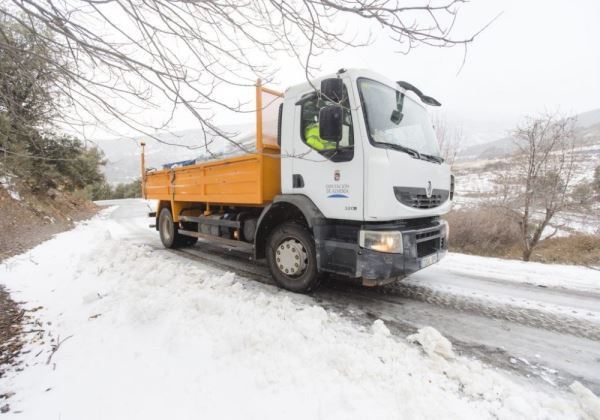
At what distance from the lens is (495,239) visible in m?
10.7

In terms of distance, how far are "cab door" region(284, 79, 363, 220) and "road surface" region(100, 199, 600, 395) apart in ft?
3.66

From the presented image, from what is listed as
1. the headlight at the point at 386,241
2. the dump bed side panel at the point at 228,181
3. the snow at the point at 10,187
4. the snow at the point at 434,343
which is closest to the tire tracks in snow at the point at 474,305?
the headlight at the point at 386,241

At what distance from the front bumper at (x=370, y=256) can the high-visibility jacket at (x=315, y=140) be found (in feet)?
3.02

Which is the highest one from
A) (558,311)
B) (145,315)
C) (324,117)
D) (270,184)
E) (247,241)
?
(324,117)

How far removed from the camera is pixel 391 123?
3.58 m

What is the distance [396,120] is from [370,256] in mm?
1695

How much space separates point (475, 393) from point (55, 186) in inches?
717

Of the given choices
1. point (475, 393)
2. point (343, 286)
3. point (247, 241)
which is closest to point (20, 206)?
point (247, 241)

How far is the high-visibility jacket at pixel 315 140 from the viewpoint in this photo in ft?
11.4

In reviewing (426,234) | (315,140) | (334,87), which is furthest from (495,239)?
(334,87)

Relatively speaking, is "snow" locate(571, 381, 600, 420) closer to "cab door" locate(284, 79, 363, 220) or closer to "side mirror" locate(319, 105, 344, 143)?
"cab door" locate(284, 79, 363, 220)

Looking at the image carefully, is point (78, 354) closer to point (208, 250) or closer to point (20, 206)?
point (208, 250)

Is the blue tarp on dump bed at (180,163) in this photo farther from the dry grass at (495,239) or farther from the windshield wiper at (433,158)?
the dry grass at (495,239)

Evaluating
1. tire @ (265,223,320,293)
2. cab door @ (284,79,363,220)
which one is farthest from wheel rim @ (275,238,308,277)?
cab door @ (284,79,363,220)
